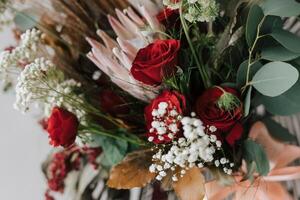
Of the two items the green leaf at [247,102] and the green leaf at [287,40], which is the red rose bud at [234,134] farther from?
the green leaf at [287,40]

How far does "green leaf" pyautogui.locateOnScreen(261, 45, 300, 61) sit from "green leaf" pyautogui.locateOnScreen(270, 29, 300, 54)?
0.02 m

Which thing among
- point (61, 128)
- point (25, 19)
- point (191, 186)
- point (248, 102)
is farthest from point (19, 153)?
point (248, 102)

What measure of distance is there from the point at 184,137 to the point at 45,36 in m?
0.40

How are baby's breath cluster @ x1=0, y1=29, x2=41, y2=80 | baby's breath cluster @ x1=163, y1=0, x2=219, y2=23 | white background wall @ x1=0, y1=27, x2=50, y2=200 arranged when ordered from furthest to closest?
white background wall @ x1=0, y1=27, x2=50, y2=200, baby's breath cluster @ x1=0, y1=29, x2=41, y2=80, baby's breath cluster @ x1=163, y1=0, x2=219, y2=23

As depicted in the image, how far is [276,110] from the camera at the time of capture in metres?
0.81

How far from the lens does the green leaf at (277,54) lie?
2.49 feet

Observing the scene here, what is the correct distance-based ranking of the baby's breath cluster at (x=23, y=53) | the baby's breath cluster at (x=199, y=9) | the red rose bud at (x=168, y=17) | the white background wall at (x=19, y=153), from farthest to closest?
the white background wall at (x=19, y=153)
the baby's breath cluster at (x=23, y=53)
the red rose bud at (x=168, y=17)
the baby's breath cluster at (x=199, y=9)

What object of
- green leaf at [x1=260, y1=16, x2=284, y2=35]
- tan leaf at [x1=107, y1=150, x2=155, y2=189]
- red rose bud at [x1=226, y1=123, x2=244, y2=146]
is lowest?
red rose bud at [x1=226, y1=123, x2=244, y2=146]

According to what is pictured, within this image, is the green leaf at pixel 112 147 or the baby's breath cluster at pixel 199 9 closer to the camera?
the baby's breath cluster at pixel 199 9

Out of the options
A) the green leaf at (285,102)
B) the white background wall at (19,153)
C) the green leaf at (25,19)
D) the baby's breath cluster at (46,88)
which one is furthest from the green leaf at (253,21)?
the white background wall at (19,153)

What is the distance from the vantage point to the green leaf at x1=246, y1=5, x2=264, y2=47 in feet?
2.43

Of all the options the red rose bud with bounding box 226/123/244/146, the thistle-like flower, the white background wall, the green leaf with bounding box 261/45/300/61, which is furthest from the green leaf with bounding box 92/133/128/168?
the white background wall

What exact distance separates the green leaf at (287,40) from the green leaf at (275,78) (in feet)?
0.10

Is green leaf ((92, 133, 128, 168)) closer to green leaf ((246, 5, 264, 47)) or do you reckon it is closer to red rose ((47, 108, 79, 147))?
→ red rose ((47, 108, 79, 147))
